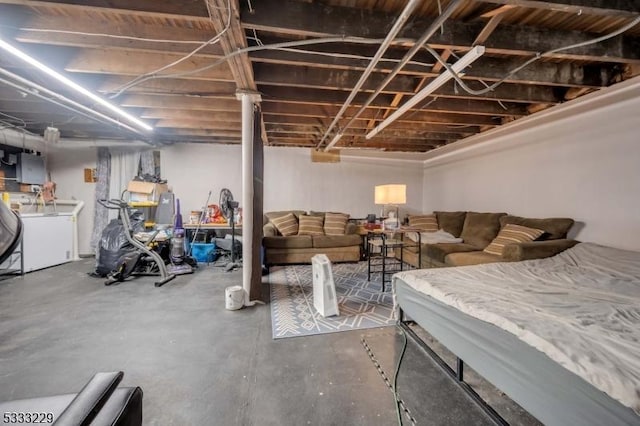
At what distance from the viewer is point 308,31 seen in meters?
1.84

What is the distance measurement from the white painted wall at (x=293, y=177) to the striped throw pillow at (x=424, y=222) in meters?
1.07

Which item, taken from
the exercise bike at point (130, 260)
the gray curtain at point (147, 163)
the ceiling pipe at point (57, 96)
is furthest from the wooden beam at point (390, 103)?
the gray curtain at point (147, 163)

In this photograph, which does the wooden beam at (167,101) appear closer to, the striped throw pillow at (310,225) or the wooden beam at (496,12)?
the striped throw pillow at (310,225)

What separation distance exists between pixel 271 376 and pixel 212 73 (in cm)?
280

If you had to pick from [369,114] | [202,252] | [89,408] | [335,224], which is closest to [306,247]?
[335,224]

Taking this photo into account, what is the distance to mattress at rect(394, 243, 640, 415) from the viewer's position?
0.95 metres

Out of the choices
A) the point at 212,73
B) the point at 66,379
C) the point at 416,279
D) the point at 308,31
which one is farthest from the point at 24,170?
the point at 416,279

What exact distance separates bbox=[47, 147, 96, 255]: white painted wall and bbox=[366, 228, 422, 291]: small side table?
5.71m

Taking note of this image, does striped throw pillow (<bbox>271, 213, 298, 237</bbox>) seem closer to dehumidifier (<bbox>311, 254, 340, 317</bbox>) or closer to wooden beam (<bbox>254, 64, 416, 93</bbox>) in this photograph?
dehumidifier (<bbox>311, 254, 340, 317</bbox>)

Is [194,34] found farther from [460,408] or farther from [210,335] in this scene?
[460,408]

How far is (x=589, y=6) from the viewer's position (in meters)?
1.65

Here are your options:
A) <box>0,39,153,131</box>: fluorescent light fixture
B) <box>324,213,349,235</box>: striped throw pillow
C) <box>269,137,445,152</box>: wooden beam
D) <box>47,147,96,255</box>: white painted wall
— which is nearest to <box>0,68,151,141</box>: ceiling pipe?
<box>0,39,153,131</box>: fluorescent light fixture

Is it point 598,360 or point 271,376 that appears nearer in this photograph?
point 598,360

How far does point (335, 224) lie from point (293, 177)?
1567 millimetres
